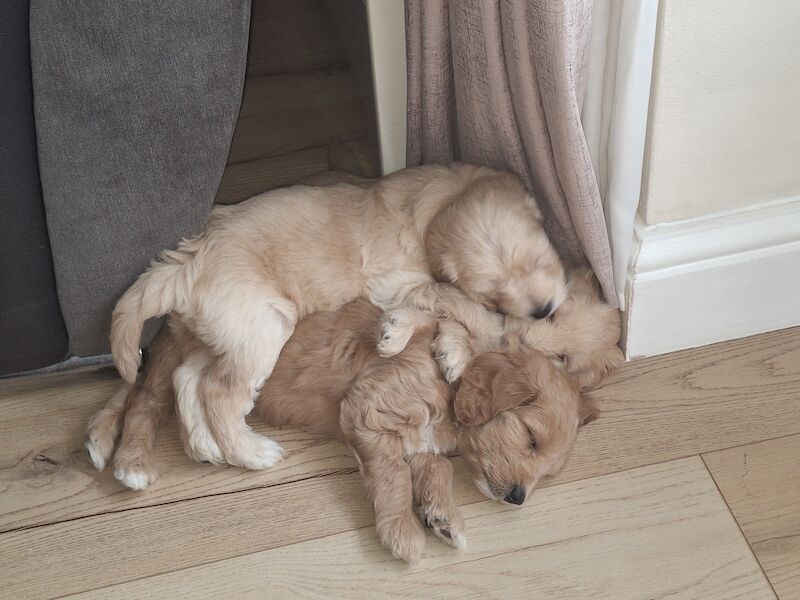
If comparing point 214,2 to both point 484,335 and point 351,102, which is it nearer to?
point 484,335

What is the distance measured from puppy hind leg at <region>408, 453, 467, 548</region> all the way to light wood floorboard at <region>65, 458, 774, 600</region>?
3 cm

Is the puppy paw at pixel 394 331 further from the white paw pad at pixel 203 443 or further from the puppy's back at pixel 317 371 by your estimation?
the white paw pad at pixel 203 443

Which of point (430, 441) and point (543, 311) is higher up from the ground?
point (543, 311)

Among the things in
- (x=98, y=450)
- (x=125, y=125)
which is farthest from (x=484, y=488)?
(x=125, y=125)

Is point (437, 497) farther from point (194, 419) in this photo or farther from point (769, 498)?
point (769, 498)

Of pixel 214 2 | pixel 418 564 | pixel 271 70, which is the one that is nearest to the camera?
pixel 214 2

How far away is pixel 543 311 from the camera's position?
1.50 meters

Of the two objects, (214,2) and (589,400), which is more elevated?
(214,2)

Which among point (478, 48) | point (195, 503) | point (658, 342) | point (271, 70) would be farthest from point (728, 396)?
point (271, 70)

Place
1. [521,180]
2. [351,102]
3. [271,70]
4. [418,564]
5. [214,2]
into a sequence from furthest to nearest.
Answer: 1. [271,70]
2. [351,102]
3. [521,180]
4. [418,564]
5. [214,2]

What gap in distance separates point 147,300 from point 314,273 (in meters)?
0.29

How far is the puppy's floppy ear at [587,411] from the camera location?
148 cm

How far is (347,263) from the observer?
5.09 ft

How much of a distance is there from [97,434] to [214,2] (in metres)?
0.75
